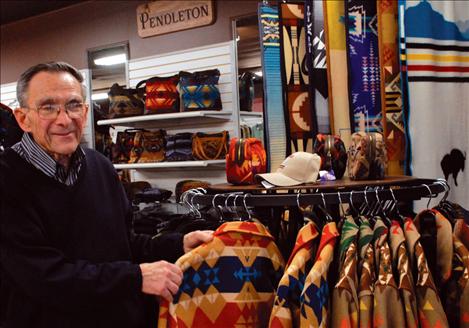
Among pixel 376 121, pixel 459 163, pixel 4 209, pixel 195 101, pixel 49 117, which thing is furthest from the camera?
A: pixel 195 101

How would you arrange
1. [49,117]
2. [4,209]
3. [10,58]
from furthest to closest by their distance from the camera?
[10,58] → [49,117] → [4,209]

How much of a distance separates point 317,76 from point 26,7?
4531 millimetres

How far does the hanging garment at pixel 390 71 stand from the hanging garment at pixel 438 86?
0.27 ft

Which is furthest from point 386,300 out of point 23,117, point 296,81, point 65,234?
point 296,81

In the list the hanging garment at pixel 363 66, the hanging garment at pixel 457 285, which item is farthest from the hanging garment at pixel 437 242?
the hanging garment at pixel 363 66

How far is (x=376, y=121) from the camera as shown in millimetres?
2607

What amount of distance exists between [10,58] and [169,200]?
3.85 metres

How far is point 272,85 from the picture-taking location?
2637 mm

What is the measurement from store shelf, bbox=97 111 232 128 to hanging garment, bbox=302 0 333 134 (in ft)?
4.08

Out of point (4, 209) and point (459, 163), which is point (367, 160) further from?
point (4, 209)

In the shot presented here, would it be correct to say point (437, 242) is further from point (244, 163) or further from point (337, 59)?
point (337, 59)

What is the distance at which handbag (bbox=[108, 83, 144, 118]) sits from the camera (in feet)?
13.7

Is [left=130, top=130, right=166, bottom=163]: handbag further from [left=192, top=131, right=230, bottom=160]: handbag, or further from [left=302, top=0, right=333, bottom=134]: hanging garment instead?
[left=302, top=0, right=333, bottom=134]: hanging garment

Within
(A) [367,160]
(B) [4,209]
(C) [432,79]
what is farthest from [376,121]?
(B) [4,209]
